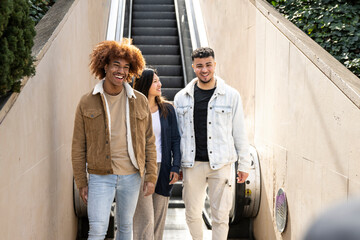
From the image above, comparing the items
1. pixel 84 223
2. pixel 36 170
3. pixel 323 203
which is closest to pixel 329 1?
pixel 323 203

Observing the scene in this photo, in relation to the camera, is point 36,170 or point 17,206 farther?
point 36,170

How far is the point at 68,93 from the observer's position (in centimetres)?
378

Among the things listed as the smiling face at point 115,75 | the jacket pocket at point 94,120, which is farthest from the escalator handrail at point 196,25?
the jacket pocket at point 94,120

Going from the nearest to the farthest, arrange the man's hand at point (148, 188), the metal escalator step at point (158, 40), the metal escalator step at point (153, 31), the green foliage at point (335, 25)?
1. the man's hand at point (148, 188)
2. the green foliage at point (335, 25)
3. the metal escalator step at point (158, 40)
4. the metal escalator step at point (153, 31)

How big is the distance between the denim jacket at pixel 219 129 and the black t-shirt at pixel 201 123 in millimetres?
37

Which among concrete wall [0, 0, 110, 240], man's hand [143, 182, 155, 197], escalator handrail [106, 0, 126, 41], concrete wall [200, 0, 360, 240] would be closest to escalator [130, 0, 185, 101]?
escalator handrail [106, 0, 126, 41]

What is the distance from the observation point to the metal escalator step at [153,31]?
9578 mm

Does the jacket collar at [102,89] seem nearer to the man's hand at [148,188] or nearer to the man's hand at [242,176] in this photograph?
the man's hand at [148,188]

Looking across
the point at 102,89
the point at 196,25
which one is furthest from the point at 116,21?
the point at 102,89

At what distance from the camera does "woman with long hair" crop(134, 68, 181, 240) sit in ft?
10.9

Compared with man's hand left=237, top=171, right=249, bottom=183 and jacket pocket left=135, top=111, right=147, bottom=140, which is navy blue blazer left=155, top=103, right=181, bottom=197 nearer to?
jacket pocket left=135, top=111, right=147, bottom=140

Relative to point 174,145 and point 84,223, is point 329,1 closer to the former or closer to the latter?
point 174,145

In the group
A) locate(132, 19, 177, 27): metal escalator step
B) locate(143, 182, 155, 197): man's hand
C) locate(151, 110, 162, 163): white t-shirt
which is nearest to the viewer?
locate(143, 182, 155, 197): man's hand

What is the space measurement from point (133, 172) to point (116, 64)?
0.72 m
